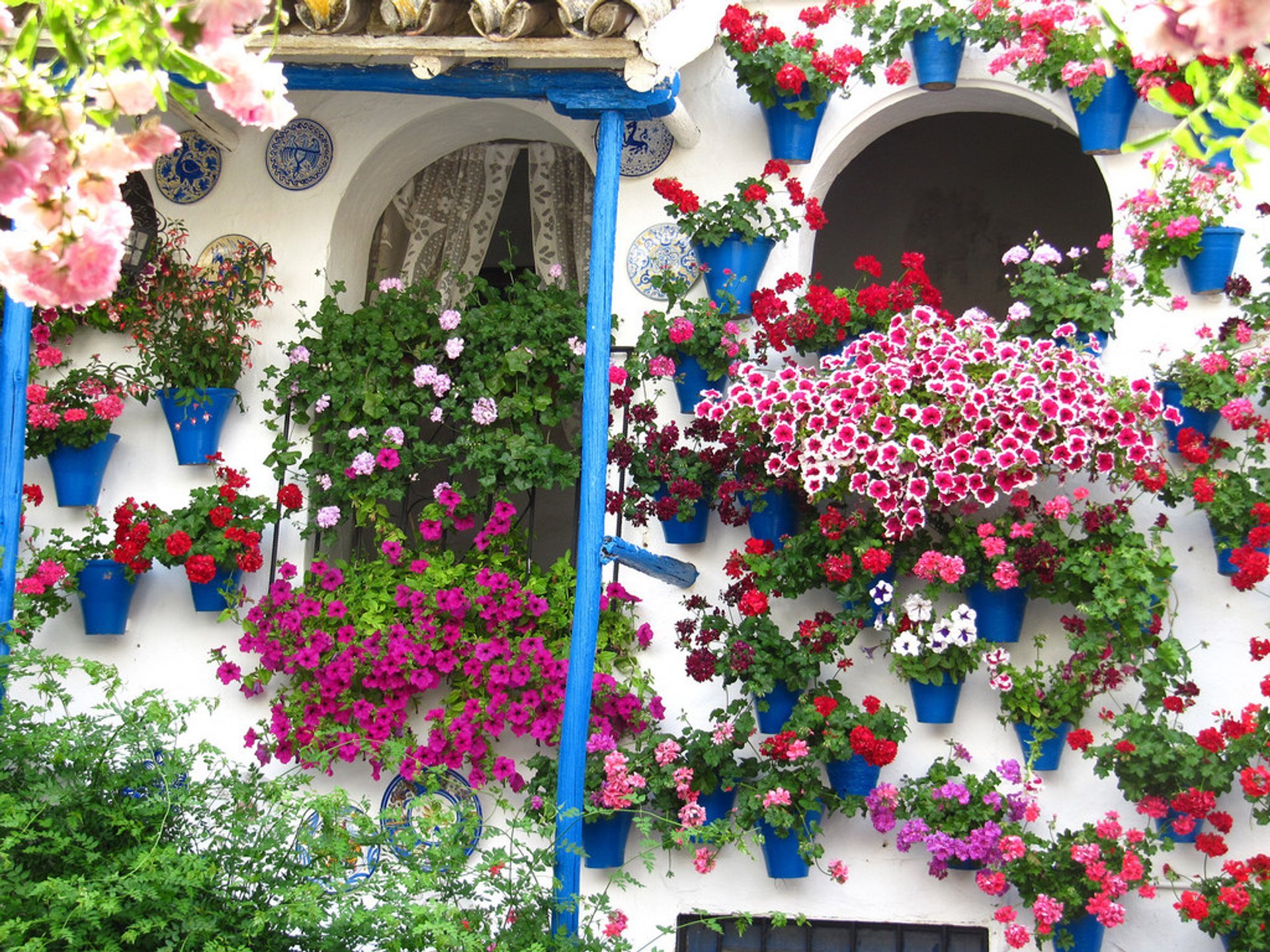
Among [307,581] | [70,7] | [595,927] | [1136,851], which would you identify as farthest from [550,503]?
[70,7]

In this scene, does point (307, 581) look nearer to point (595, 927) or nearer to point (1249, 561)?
point (595, 927)

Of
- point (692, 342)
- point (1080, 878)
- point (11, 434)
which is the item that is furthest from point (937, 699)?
point (11, 434)

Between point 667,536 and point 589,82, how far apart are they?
1.69 metres

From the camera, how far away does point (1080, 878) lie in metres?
4.50

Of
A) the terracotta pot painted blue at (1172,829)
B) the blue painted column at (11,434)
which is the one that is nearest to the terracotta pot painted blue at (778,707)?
the terracotta pot painted blue at (1172,829)

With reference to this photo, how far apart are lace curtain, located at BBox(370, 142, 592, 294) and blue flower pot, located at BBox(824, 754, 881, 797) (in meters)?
2.44

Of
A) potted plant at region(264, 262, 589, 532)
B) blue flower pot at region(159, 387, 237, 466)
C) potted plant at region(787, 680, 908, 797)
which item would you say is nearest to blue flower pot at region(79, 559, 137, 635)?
blue flower pot at region(159, 387, 237, 466)

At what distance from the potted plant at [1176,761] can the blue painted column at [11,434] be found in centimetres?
369

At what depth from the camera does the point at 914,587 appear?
4988 mm

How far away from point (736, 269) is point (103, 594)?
9.18ft

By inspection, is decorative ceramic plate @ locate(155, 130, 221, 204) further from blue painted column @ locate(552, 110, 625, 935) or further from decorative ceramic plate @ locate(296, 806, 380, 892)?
decorative ceramic plate @ locate(296, 806, 380, 892)

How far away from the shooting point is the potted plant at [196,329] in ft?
18.2

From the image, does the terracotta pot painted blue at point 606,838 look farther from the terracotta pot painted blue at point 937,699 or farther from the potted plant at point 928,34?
the potted plant at point 928,34

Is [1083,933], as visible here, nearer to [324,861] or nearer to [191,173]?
[324,861]
